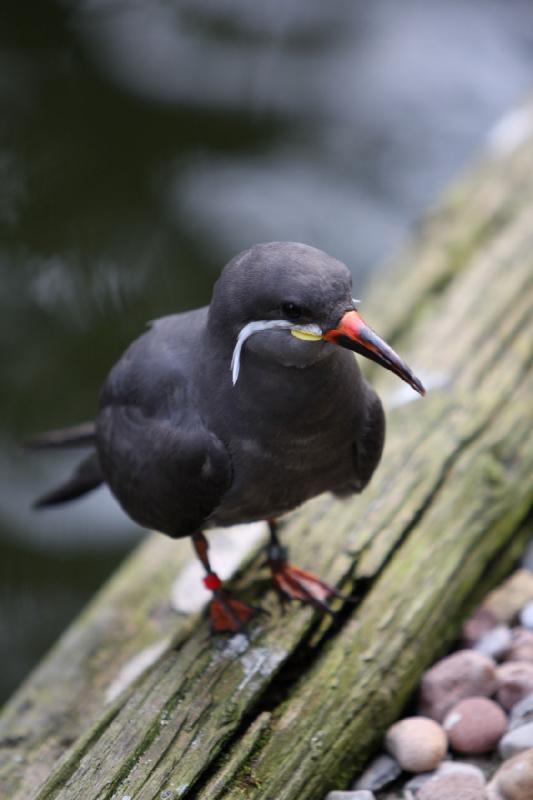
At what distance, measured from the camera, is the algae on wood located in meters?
3.04

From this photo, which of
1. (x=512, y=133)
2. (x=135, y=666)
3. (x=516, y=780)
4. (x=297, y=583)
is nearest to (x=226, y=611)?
(x=297, y=583)

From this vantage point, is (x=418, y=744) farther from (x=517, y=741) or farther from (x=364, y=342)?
(x=364, y=342)

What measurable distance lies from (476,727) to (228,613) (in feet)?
2.82

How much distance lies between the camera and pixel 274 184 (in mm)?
7594

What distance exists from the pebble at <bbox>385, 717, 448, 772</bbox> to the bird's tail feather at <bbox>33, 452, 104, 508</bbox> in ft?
4.73

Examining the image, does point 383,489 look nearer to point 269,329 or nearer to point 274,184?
point 269,329

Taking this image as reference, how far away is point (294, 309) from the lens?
9.41 feet

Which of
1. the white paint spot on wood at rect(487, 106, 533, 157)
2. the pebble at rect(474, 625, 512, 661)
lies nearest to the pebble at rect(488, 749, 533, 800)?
the pebble at rect(474, 625, 512, 661)

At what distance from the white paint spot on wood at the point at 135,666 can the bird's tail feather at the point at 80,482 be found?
0.65 metres

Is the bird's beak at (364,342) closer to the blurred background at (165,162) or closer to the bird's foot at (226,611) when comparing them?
the bird's foot at (226,611)

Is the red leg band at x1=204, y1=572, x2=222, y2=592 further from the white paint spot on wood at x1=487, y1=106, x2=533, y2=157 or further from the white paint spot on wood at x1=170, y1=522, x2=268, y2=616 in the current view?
the white paint spot on wood at x1=487, y1=106, x2=533, y2=157

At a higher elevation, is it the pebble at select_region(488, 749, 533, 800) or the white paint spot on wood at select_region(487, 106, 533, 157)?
the white paint spot on wood at select_region(487, 106, 533, 157)

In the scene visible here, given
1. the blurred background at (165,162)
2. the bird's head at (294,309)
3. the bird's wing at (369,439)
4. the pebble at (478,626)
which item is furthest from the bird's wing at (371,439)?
the blurred background at (165,162)

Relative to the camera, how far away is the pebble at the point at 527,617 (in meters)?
Result: 3.62
